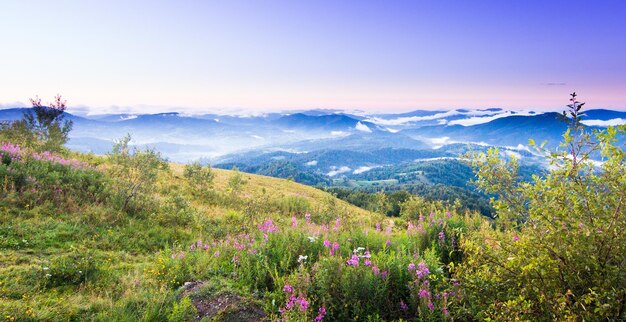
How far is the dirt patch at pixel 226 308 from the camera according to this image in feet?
17.6

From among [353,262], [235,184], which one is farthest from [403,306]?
[235,184]

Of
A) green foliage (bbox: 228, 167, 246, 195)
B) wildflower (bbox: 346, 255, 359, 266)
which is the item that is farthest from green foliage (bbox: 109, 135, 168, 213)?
wildflower (bbox: 346, 255, 359, 266)

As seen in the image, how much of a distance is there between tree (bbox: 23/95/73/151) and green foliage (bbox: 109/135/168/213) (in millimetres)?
5866

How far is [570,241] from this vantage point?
3.64 meters

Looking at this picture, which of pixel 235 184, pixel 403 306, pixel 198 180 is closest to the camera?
pixel 403 306

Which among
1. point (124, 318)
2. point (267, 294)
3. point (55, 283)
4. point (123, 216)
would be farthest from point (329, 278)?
point (123, 216)

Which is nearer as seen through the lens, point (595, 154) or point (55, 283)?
point (595, 154)

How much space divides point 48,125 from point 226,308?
2225 centimetres

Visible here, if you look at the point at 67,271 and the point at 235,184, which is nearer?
the point at 67,271

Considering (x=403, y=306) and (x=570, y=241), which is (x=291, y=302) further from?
(x=570, y=241)

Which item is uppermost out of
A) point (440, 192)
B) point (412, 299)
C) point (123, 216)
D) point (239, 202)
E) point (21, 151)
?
point (21, 151)

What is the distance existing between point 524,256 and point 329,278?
2.94 meters

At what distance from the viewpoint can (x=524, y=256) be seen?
379 centimetres

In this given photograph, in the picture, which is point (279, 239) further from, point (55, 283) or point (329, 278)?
point (55, 283)
